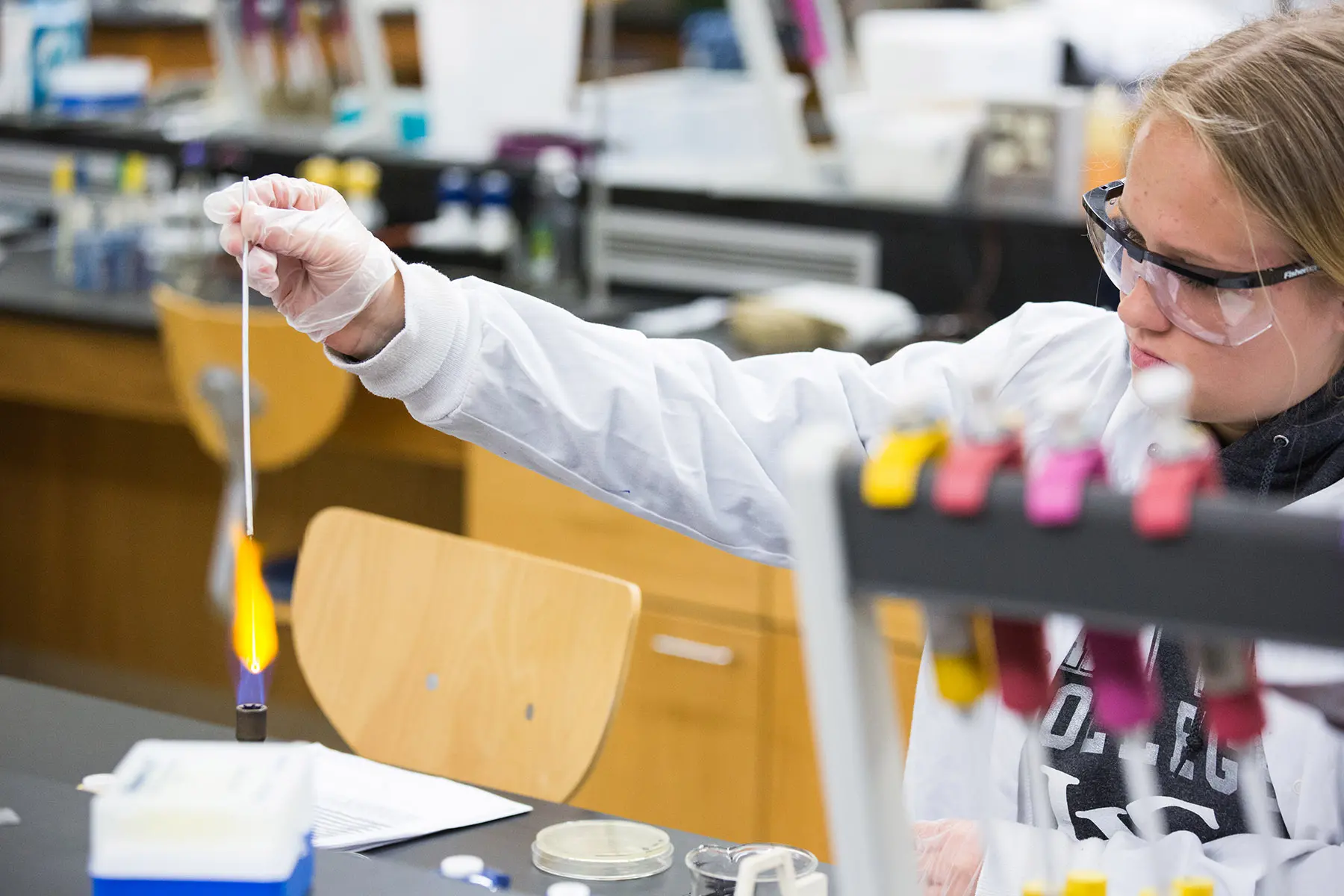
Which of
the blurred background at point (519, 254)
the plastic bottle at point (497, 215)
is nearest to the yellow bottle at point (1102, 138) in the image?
the blurred background at point (519, 254)

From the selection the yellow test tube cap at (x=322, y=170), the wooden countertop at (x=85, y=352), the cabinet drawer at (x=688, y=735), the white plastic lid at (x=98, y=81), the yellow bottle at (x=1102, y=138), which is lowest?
the cabinet drawer at (x=688, y=735)

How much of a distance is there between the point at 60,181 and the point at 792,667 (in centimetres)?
205

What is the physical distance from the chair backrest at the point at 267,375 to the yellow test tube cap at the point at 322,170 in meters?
0.56

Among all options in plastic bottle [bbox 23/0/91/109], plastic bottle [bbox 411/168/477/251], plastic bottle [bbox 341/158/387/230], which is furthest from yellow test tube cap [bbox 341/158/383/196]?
plastic bottle [bbox 23/0/91/109]

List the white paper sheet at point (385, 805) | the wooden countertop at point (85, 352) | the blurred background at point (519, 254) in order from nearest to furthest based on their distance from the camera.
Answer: the white paper sheet at point (385, 805)
the blurred background at point (519, 254)
the wooden countertop at point (85, 352)

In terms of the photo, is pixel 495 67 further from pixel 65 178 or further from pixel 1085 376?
pixel 1085 376

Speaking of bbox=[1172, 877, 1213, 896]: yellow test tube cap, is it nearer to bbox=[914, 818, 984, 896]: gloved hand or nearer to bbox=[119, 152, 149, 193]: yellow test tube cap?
bbox=[914, 818, 984, 896]: gloved hand

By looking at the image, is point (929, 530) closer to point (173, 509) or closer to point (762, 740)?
point (762, 740)

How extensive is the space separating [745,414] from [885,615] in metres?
0.92

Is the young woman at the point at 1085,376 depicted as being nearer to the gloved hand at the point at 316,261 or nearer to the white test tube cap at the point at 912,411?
the gloved hand at the point at 316,261

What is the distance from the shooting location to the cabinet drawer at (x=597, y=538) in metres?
2.44

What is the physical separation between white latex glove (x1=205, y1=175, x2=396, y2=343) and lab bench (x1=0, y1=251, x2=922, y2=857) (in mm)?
716

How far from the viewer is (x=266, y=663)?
47.2 inches

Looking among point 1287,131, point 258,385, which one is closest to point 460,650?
point 1287,131
